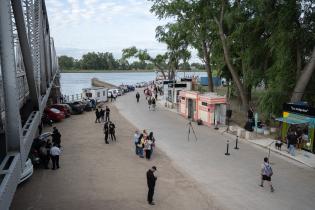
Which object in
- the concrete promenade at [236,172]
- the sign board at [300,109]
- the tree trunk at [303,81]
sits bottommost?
the concrete promenade at [236,172]

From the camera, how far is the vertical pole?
567 centimetres

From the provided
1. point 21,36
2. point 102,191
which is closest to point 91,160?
point 102,191

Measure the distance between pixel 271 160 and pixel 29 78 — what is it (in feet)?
40.0

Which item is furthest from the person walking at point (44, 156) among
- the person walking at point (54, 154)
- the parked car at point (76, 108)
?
the parked car at point (76, 108)

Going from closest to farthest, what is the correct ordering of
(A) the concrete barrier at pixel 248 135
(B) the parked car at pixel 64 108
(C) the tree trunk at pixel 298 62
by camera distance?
1. (A) the concrete barrier at pixel 248 135
2. (C) the tree trunk at pixel 298 62
3. (B) the parked car at pixel 64 108

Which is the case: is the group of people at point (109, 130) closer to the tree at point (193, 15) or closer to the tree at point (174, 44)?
the tree at point (193, 15)

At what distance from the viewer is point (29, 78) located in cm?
878

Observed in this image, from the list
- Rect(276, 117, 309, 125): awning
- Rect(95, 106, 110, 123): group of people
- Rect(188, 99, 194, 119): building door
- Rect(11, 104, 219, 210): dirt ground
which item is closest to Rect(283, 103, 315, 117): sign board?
Rect(276, 117, 309, 125): awning

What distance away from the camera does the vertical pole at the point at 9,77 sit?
5.67 metres

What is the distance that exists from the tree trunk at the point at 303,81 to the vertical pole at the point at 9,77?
18.8 meters

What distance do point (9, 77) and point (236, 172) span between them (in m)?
11.0

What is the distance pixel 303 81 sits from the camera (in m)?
21.5

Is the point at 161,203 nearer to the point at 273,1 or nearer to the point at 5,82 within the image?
the point at 5,82

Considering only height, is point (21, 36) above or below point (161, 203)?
above
